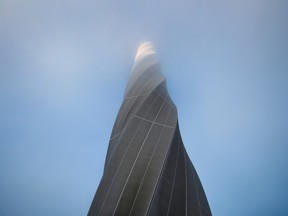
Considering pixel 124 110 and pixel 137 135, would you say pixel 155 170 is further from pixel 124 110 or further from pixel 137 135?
pixel 124 110

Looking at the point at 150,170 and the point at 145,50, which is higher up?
the point at 145,50

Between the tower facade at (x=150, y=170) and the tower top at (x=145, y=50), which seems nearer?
the tower facade at (x=150, y=170)

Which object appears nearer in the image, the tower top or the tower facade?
the tower facade

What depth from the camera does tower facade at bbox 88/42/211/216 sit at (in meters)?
11.5

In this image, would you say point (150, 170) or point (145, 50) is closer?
point (150, 170)

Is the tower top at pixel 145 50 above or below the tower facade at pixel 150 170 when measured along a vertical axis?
above

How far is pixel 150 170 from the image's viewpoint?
41.6ft

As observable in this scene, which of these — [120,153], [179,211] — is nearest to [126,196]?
[120,153]

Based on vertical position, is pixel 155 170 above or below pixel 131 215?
above

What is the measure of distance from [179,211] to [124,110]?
10.4 metres

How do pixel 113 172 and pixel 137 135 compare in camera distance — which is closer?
pixel 113 172

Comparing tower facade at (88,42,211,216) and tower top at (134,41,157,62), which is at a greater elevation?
tower top at (134,41,157,62)

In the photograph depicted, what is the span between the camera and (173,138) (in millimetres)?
14711

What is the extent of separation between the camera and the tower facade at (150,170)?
37.8 ft
